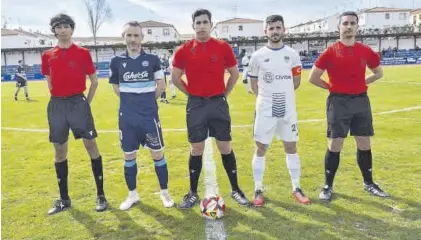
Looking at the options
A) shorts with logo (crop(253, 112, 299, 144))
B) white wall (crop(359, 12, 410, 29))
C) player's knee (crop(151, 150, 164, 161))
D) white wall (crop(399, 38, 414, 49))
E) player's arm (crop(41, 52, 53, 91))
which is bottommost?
player's knee (crop(151, 150, 164, 161))

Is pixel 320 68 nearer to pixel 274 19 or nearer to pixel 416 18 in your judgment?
pixel 274 19

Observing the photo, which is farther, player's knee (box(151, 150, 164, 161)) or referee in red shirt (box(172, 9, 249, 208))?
player's knee (box(151, 150, 164, 161))

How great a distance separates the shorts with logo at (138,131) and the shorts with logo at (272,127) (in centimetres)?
132

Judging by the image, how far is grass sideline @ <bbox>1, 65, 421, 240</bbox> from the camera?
461cm

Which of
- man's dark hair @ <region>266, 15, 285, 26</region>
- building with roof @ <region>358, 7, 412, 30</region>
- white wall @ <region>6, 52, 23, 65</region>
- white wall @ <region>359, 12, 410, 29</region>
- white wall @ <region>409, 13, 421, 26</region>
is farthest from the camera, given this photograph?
white wall @ <region>409, 13, 421, 26</region>

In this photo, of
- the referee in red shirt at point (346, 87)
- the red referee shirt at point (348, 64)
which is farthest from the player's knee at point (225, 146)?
the red referee shirt at point (348, 64)

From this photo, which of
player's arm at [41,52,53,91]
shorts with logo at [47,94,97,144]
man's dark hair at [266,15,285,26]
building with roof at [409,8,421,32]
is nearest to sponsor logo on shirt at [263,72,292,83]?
man's dark hair at [266,15,285,26]

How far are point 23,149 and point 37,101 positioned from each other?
458 inches

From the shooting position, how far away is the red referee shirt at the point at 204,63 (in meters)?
5.16

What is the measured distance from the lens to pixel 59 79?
522cm

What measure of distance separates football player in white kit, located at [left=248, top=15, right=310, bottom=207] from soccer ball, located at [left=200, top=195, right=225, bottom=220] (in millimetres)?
582

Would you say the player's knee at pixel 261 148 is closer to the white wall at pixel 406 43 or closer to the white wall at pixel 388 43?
the white wall at pixel 388 43

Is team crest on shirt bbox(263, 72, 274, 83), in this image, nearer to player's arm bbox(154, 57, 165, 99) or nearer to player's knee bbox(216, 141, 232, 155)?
player's knee bbox(216, 141, 232, 155)

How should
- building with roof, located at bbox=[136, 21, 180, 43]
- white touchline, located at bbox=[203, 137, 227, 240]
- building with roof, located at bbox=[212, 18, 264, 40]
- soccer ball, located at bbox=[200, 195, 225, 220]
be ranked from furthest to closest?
building with roof, located at bbox=[212, 18, 264, 40], building with roof, located at bbox=[136, 21, 180, 43], soccer ball, located at bbox=[200, 195, 225, 220], white touchline, located at bbox=[203, 137, 227, 240]
